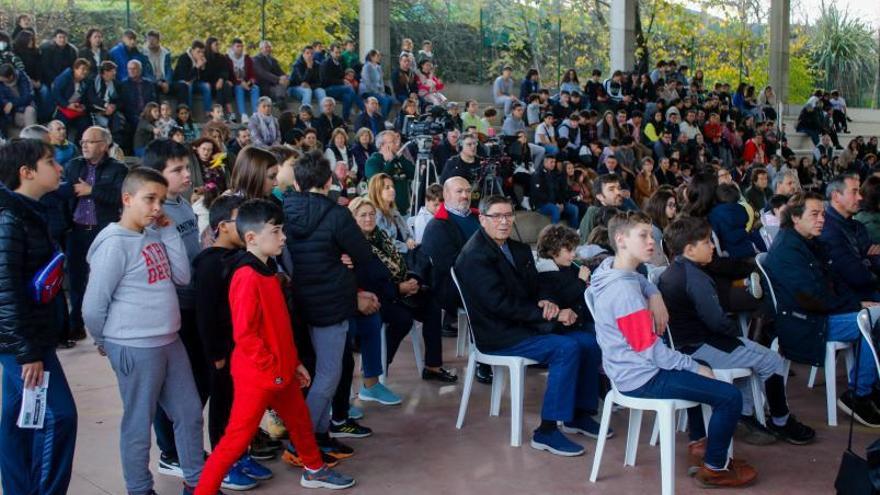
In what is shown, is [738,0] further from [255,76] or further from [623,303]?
[623,303]

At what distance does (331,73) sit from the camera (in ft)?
43.1

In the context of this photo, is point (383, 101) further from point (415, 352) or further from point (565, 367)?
point (565, 367)

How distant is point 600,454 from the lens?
4254mm

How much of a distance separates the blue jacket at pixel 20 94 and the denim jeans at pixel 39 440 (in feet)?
23.5

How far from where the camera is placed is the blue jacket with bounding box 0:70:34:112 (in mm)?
9742

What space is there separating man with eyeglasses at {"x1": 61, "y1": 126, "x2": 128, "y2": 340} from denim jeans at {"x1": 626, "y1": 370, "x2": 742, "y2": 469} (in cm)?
Result: 401

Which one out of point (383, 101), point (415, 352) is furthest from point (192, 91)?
point (415, 352)

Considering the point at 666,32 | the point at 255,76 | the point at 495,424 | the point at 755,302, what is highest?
the point at 666,32

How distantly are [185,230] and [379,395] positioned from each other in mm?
1720

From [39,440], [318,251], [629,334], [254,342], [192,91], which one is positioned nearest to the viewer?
[39,440]

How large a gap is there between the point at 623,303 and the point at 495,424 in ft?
4.40

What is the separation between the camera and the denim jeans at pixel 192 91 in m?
11.6

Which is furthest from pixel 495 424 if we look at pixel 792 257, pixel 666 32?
pixel 666 32

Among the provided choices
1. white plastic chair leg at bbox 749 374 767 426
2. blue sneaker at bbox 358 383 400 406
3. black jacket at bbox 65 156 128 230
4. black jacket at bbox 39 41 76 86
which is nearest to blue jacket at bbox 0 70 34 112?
black jacket at bbox 39 41 76 86
